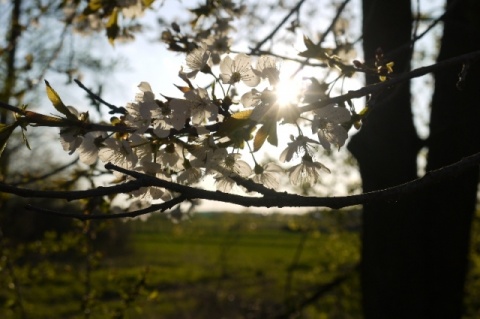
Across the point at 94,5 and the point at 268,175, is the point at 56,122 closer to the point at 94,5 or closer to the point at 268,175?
the point at 268,175

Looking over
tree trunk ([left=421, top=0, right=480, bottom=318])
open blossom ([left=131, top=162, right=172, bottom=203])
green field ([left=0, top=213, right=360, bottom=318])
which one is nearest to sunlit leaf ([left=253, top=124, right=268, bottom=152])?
open blossom ([left=131, top=162, right=172, bottom=203])

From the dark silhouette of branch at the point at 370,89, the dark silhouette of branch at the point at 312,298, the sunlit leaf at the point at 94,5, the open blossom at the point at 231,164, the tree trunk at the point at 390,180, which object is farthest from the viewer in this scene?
the dark silhouette of branch at the point at 312,298

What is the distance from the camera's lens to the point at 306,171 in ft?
4.03

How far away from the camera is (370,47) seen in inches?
88.1

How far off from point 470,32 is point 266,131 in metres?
1.46

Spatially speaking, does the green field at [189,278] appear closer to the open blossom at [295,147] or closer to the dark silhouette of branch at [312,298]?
the dark silhouette of branch at [312,298]

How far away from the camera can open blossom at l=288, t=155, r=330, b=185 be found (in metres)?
1.21

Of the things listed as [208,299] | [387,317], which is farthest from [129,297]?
[208,299]

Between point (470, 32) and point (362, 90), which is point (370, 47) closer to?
point (470, 32)

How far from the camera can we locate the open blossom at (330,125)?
108cm

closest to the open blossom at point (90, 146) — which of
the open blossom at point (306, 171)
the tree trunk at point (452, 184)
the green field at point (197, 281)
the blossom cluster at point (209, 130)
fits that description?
the blossom cluster at point (209, 130)

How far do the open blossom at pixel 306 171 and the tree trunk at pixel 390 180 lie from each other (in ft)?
3.00

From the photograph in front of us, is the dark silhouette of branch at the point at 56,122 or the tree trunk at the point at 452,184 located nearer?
the dark silhouette of branch at the point at 56,122

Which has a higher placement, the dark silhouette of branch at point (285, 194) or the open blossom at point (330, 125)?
the open blossom at point (330, 125)
